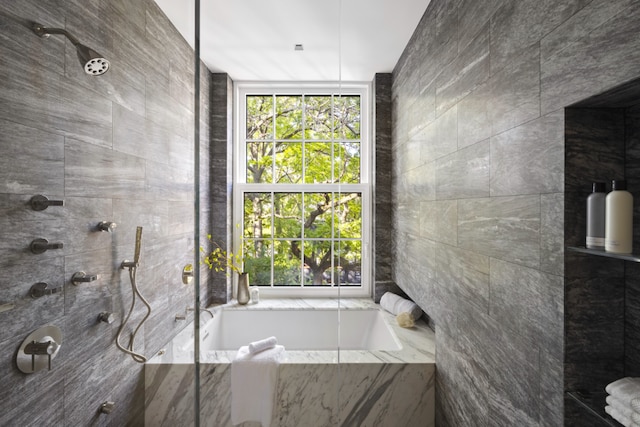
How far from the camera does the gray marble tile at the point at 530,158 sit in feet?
2.19

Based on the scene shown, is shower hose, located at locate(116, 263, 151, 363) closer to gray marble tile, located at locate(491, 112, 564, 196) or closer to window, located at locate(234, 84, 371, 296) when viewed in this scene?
window, located at locate(234, 84, 371, 296)

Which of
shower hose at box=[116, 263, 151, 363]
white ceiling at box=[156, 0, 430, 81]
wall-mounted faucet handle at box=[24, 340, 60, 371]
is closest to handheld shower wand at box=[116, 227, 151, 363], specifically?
shower hose at box=[116, 263, 151, 363]

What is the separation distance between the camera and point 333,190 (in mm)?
1158

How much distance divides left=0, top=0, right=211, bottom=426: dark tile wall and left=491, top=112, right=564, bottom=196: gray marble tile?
946 millimetres

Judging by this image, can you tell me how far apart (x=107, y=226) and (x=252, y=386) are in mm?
759

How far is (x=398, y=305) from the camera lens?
6.12 feet

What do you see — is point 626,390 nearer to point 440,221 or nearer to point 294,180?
point 440,221

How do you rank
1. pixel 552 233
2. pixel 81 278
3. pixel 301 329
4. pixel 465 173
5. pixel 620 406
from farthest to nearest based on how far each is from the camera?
pixel 301 329
pixel 465 173
pixel 81 278
pixel 552 233
pixel 620 406

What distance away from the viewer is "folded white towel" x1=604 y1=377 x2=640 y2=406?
550 mm

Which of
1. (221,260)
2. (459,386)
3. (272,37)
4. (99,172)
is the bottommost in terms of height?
(459,386)

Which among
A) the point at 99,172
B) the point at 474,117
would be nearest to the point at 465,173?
the point at 474,117

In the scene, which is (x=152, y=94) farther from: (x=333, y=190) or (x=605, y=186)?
(x=605, y=186)

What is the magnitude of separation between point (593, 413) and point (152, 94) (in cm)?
155

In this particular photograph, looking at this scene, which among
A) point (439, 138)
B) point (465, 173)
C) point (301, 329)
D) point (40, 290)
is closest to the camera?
point (40, 290)
